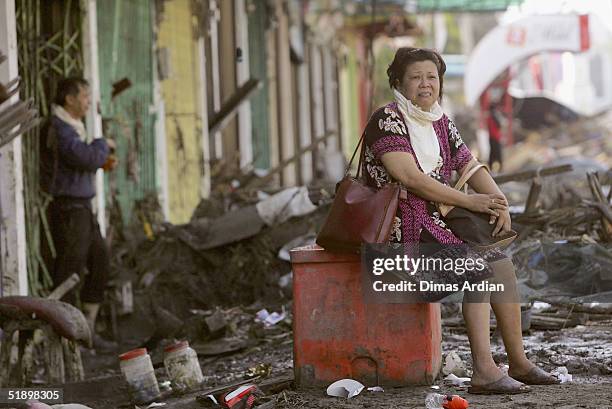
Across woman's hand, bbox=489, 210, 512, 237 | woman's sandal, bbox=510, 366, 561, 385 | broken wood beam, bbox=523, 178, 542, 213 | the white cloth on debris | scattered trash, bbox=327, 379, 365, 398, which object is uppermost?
woman's hand, bbox=489, 210, 512, 237

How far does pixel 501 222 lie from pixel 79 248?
14.9ft

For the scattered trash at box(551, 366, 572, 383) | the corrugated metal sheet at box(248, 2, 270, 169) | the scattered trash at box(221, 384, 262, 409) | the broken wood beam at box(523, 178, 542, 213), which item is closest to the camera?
the scattered trash at box(221, 384, 262, 409)

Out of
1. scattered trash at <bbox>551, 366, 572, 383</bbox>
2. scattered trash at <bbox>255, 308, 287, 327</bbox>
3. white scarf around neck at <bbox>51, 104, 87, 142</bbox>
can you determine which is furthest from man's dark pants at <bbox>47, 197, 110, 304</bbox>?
scattered trash at <bbox>551, 366, 572, 383</bbox>

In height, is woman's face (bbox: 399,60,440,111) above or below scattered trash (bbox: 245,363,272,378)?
above

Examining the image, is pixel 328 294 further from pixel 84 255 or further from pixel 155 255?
pixel 155 255

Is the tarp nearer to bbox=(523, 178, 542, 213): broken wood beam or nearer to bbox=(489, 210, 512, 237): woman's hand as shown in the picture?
bbox=(523, 178, 542, 213): broken wood beam

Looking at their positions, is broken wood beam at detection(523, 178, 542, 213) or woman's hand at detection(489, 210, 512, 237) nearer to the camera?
woman's hand at detection(489, 210, 512, 237)

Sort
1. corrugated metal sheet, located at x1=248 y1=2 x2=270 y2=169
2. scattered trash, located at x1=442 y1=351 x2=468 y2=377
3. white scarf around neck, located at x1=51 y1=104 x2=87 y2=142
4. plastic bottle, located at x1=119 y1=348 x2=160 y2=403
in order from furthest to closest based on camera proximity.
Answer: corrugated metal sheet, located at x1=248 y1=2 x2=270 y2=169, white scarf around neck, located at x1=51 y1=104 x2=87 y2=142, plastic bottle, located at x1=119 y1=348 x2=160 y2=403, scattered trash, located at x1=442 y1=351 x2=468 y2=377

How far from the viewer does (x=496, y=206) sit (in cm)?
591

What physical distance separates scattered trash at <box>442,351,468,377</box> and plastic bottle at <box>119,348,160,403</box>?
1.62 metres

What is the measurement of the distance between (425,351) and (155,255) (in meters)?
5.53

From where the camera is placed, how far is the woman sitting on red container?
594 cm

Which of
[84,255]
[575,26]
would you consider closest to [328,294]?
[84,255]

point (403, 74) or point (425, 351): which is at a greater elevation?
point (403, 74)
